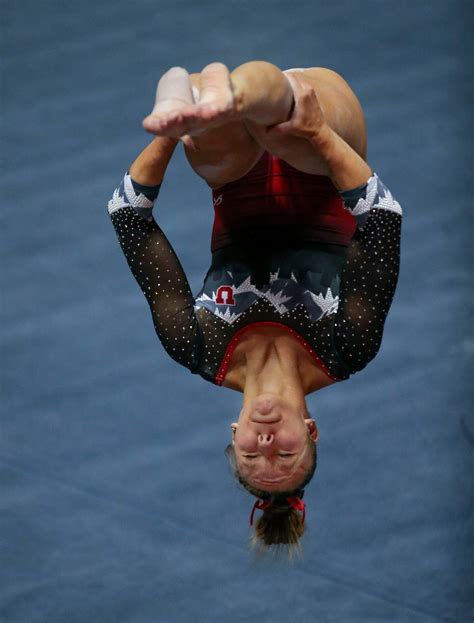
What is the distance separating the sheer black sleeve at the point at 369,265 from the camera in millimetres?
1953

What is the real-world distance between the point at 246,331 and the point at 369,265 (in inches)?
11.1

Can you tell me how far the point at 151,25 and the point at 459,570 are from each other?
1.85 meters

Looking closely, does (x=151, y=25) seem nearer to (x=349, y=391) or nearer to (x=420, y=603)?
(x=349, y=391)

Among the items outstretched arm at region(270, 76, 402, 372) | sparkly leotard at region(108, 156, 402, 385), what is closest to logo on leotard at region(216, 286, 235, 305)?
sparkly leotard at region(108, 156, 402, 385)

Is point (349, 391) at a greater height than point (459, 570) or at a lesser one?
greater

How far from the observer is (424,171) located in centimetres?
348

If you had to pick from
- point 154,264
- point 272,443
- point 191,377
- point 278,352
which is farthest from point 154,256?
point 191,377

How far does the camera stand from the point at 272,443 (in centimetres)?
201

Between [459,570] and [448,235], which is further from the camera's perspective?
[448,235]

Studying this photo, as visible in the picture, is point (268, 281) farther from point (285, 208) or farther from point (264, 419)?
point (264, 419)

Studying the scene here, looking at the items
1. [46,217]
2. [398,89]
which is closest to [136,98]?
[46,217]

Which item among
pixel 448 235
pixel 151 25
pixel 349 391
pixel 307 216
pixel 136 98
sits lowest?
pixel 307 216

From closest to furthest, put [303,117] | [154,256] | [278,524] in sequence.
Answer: [303,117]
[154,256]
[278,524]

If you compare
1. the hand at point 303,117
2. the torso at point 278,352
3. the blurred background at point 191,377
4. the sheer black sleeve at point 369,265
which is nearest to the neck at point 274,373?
the torso at point 278,352
